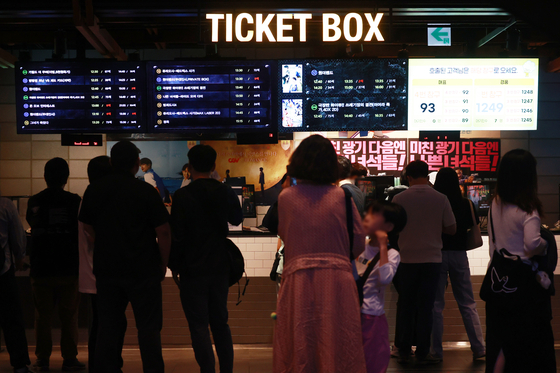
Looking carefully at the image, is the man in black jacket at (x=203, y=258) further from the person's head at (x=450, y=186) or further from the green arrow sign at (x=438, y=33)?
the green arrow sign at (x=438, y=33)

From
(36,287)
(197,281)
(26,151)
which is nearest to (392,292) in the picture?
(197,281)

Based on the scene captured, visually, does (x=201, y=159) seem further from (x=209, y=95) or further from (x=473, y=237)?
(x=473, y=237)

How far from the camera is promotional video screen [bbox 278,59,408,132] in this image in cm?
447

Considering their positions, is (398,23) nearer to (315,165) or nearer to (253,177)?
(315,165)

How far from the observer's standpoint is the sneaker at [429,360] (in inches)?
159

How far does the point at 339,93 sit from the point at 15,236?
2838mm

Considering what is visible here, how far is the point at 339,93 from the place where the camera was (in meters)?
4.48

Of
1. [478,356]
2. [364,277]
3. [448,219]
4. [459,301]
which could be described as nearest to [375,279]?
[364,277]

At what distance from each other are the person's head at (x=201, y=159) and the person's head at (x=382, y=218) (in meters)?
1.30

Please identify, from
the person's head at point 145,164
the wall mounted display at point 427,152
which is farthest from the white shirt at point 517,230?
the person's head at point 145,164

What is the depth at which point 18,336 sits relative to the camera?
3.67m

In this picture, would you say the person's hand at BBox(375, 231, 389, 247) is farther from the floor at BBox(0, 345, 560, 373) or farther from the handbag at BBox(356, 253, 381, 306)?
the floor at BBox(0, 345, 560, 373)

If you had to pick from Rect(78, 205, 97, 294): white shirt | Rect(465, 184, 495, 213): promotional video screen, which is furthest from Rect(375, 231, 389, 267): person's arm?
Rect(465, 184, 495, 213): promotional video screen

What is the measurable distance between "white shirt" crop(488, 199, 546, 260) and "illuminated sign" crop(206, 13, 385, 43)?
204cm
